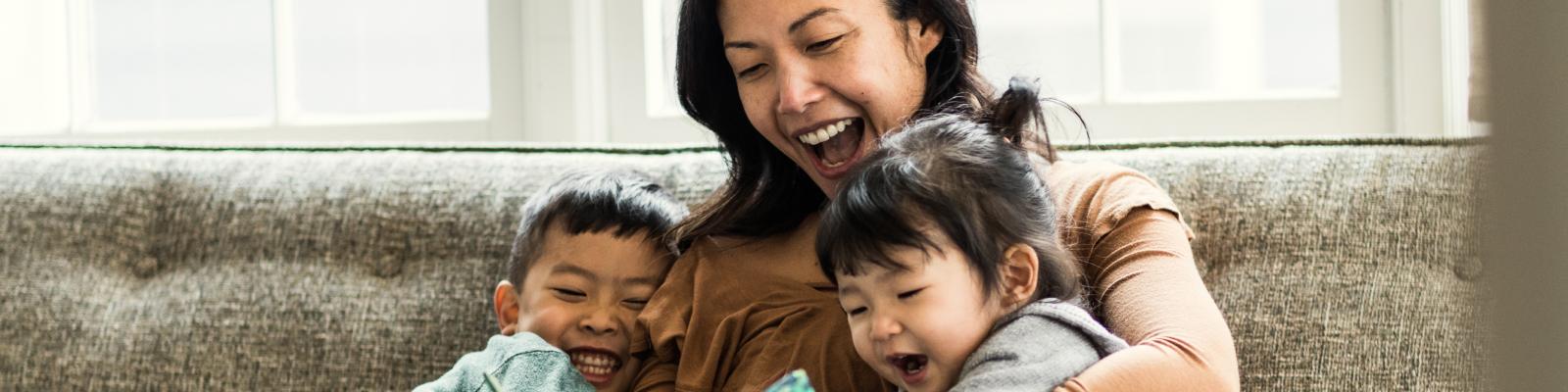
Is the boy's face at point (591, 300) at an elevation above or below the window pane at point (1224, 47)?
below

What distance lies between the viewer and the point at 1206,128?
7.03 ft

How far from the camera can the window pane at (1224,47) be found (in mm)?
2121

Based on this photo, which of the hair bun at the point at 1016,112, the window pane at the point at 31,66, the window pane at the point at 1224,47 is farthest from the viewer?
the window pane at the point at 31,66

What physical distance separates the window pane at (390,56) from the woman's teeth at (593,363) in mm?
1073

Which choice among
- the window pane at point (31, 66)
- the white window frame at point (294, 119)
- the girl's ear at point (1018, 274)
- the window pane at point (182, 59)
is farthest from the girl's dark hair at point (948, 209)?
the window pane at point (31, 66)

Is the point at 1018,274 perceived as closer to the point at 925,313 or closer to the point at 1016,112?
the point at 925,313

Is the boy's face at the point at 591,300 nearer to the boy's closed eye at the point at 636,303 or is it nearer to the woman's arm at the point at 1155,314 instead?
the boy's closed eye at the point at 636,303

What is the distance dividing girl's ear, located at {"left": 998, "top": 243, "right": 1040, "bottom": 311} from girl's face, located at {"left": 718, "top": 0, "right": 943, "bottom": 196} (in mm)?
262

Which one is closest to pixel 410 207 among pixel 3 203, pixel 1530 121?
pixel 3 203

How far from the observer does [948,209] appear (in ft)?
3.59

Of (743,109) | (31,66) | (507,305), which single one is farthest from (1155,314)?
(31,66)

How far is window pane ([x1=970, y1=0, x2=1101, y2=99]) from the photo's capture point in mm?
2199

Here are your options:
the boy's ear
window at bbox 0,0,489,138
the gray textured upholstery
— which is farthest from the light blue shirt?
window at bbox 0,0,489,138

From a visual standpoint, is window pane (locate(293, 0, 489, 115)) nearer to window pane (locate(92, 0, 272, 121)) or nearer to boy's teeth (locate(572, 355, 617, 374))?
window pane (locate(92, 0, 272, 121))
